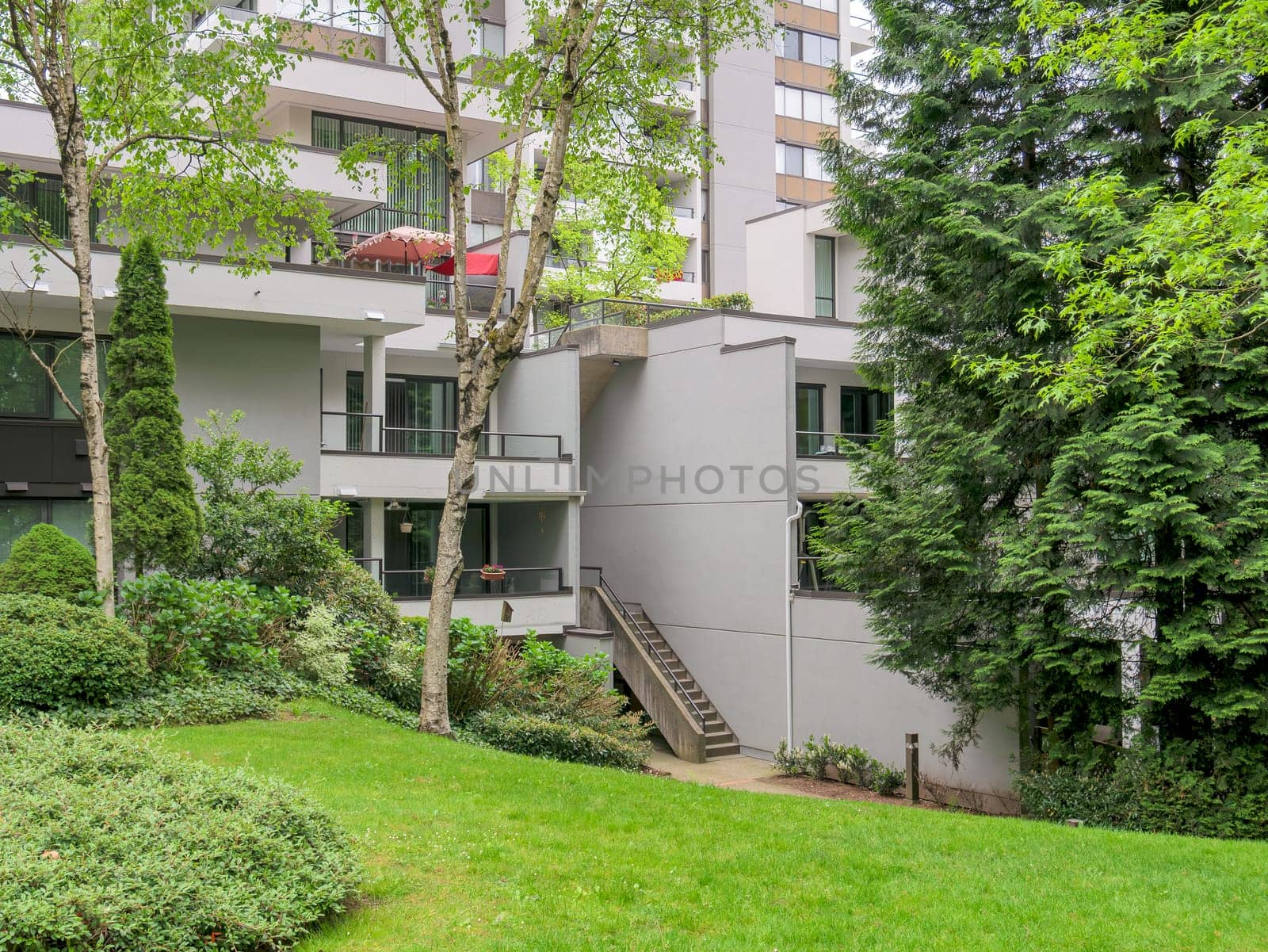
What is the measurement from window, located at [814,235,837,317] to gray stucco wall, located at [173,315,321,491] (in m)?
15.7

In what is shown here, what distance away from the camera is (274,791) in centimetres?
703

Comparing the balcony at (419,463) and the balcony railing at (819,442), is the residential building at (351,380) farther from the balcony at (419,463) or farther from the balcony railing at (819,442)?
the balcony railing at (819,442)

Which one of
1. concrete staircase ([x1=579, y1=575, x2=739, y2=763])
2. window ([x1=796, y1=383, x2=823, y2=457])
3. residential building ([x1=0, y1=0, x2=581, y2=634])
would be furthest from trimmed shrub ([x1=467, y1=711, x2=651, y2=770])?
window ([x1=796, y1=383, x2=823, y2=457])

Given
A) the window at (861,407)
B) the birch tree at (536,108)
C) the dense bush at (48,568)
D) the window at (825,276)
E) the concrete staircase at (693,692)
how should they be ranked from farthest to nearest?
the window at (825,276) < the window at (861,407) < the concrete staircase at (693,692) < the dense bush at (48,568) < the birch tree at (536,108)

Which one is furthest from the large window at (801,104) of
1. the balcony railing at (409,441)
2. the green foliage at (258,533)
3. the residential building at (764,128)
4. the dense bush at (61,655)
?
the dense bush at (61,655)

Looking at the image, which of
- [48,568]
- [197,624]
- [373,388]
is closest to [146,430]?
[48,568]

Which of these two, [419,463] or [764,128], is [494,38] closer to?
[764,128]

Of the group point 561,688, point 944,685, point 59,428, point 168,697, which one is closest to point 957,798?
point 944,685

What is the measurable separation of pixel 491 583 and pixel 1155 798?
571 inches

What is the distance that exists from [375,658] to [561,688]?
2.81 m

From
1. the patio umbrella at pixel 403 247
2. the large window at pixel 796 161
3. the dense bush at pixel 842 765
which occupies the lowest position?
the dense bush at pixel 842 765

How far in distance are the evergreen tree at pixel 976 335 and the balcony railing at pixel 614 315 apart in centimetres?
951

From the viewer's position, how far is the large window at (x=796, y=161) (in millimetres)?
48625

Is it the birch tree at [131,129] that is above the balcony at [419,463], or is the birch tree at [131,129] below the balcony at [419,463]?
above
